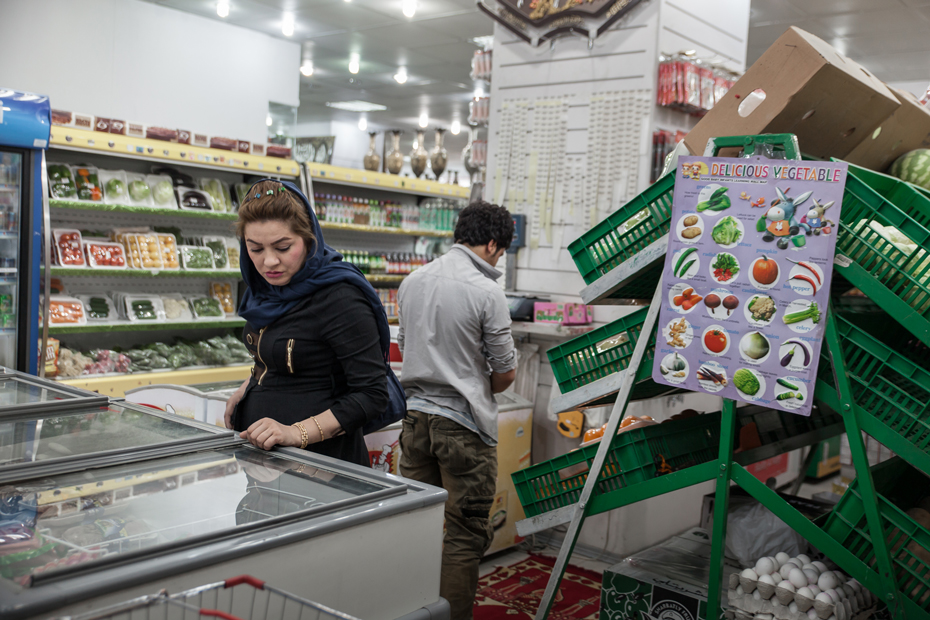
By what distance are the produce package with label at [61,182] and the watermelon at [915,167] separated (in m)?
4.63

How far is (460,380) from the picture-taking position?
3121 mm

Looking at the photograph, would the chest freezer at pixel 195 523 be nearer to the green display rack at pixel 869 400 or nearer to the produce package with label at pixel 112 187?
the green display rack at pixel 869 400

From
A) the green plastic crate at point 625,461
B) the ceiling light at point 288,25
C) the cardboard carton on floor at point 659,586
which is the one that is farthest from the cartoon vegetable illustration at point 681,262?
the ceiling light at point 288,25

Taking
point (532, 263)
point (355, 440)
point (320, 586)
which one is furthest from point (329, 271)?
point (532, 263)

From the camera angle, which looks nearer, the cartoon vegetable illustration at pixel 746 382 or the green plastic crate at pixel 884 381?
the green plastic crate at pixel 884 381

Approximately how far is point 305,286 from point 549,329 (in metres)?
2.42

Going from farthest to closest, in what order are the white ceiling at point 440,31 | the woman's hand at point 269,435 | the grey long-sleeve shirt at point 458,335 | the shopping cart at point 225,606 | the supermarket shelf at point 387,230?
the white ceiling at point 440,31, the supermarket shelf at point 387,230, the grey long-sleeve shirt at point 458,335, the woman's hand at point 269,435, the shopping cart at point 225,606

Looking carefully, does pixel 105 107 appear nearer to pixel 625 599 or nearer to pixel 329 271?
pixel 329 271

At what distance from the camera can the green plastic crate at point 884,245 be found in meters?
2.04

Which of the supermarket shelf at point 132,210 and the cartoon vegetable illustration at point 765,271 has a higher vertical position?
the supermarket shelf at point 132,210

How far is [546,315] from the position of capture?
4.32 metres

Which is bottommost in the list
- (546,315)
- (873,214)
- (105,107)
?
(546,315)

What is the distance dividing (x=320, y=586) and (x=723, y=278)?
1576mm

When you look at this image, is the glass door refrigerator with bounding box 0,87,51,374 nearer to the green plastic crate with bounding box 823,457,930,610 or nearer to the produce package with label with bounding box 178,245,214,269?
the produce package with label with bounding box 178,245,214,269
